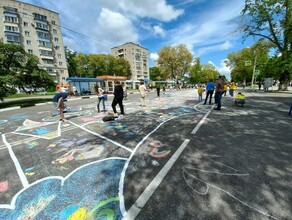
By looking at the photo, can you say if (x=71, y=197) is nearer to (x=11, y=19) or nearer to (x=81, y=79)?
(x=81, y=79)

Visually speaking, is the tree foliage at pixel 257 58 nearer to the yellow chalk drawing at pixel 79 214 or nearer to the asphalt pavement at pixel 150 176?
the asphalt pavement at pixel 150 176

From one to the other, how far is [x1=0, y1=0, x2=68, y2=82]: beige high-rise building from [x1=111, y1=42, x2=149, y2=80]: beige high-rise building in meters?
42.0

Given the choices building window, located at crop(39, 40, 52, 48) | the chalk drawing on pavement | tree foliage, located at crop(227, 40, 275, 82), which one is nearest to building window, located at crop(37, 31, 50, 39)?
building window, located at crop(39, 40, 52, 48)

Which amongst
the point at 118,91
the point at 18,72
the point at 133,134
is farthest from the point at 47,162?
the point at 18,72

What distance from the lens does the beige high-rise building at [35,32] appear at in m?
40.8

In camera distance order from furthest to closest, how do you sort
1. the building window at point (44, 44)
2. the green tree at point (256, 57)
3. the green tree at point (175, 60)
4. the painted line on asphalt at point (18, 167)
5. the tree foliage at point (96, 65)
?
the tree foliage at point (96, 65) < the green tree at point (175, 60) < the building window at point (44, 44) < the green tree at point (256, 57) < the painted line on asphalt at point (18, 167)

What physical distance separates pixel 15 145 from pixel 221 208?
5.74 meters

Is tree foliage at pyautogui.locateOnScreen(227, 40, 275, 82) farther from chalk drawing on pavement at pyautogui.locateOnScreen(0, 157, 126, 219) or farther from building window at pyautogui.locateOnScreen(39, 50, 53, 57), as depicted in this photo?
building window at pyautogui.locateOnScreen(39, 50, 53, 57)

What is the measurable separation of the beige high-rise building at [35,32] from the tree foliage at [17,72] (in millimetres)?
30064

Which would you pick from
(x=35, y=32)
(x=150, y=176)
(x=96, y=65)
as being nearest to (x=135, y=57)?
(x=96, y=65)

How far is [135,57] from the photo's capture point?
294ft

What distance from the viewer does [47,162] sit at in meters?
3.40

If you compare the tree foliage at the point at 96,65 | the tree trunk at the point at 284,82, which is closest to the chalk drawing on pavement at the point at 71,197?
the tree trunk at the point at 284,82

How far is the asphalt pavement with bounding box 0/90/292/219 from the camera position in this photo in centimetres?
202
